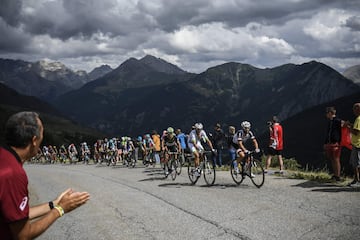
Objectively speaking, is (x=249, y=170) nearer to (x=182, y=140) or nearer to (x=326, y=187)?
(x=326, y=187)

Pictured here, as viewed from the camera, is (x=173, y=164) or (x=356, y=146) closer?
(x=356, y=146)

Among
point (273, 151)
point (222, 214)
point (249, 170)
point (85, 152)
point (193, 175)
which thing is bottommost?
point (222, 214)

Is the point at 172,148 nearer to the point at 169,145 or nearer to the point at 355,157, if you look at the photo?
the point at 169,145

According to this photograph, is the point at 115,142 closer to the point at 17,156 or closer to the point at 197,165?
the point at 197,165

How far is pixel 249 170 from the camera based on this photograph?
12.3 m

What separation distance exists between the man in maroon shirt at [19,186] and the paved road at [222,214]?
392 centimetres

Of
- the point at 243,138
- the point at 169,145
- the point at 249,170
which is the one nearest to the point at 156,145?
A: the point at 169,145

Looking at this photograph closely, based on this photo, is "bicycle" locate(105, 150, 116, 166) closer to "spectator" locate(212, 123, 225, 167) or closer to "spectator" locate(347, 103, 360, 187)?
"spectator" locate(212, 123, 225, 167)

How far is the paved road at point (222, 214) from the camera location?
6859 mm

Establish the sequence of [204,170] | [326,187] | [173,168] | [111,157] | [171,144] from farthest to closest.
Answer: [111,157] → [171,144] → [173,168] → [204,170] → [326,187]

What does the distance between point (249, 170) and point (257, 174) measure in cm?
43

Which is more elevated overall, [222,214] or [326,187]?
[326,187]

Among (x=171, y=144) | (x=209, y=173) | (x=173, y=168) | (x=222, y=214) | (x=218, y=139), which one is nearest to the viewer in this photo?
(x=222, y=214)

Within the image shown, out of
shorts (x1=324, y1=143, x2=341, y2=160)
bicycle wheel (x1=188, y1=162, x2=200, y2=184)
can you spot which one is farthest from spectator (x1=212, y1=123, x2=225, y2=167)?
shorts (x1=324, y1=143, x2=341, y2=160)
